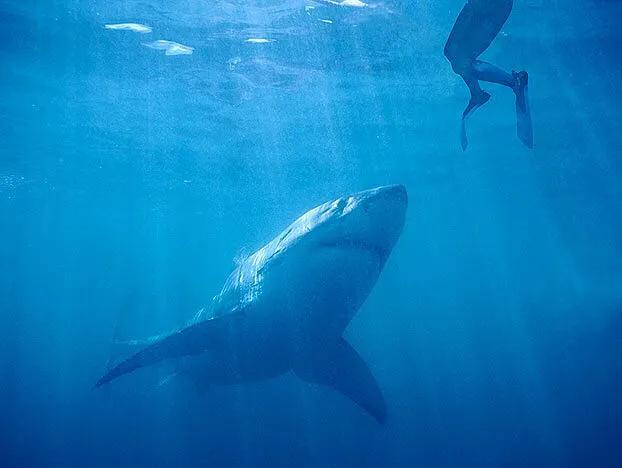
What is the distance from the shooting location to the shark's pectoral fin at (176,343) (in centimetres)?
532

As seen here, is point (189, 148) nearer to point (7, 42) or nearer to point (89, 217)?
point (7, 42)

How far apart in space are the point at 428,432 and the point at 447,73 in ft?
39.7

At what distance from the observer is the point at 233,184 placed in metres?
31.4

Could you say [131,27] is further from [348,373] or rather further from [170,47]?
[348,373]

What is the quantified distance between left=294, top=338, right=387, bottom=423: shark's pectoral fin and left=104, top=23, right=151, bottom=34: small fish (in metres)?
10.8

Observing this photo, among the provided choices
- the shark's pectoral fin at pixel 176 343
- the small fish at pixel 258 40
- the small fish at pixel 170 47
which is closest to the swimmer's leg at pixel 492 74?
the shark's pectoral fin at pixel 176 343

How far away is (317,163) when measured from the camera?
26.0 m

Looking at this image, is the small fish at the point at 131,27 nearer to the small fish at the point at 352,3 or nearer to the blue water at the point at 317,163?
the blue water at the point at 317,163

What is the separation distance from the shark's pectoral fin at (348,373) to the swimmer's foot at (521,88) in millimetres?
3887

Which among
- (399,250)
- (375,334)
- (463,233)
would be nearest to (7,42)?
(375,334)

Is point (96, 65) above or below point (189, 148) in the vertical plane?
above

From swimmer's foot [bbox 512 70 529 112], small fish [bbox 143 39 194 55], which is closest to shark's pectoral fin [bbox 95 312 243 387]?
swimmer's foot [bbox 512 70 529 112]

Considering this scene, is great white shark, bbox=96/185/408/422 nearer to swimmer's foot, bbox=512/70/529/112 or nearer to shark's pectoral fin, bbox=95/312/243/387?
shark's pectoral fin, bbox=95/312/243/387

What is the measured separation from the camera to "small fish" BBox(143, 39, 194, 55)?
1298 cm
